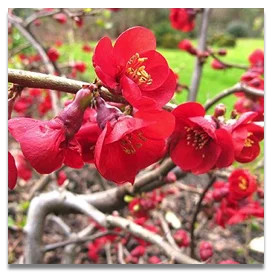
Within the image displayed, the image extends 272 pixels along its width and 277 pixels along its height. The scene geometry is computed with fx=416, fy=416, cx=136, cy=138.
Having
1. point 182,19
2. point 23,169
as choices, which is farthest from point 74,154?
point 23,169

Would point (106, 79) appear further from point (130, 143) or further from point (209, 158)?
point (209, 158)

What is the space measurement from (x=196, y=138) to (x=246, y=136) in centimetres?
8

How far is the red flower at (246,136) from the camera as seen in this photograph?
672 millimetres

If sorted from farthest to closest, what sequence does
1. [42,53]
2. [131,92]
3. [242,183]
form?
[42,53], [242,183], [131,92]

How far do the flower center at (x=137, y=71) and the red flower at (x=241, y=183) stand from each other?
0.64 metres

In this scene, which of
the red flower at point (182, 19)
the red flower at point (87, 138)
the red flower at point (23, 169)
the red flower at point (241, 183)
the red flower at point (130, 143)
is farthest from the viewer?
the red flower at point (23, 169)

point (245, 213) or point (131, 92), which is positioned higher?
point (131, 92)

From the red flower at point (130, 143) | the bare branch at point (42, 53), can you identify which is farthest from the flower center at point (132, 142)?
the bare branch at point (42, 53)

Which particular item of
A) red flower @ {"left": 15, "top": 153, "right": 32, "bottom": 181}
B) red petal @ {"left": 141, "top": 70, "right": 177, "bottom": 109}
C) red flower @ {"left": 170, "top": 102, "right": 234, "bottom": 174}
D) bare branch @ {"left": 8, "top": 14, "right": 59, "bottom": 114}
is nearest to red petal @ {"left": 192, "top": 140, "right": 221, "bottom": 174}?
red flower @ {"left": 170, "top": 102, "right": 234, "bottom": 174}

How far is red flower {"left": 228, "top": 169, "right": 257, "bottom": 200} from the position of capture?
3.70 feet

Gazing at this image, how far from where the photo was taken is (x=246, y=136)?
0.68m

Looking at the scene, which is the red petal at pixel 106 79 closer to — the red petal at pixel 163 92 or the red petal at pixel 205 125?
the red petal at pixel 163 92

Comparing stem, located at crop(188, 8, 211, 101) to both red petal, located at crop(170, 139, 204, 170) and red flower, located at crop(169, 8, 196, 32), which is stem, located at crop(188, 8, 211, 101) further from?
red petal, located at crop(170, 139, 204, 170)

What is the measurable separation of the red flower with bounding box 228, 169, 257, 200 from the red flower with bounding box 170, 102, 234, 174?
46 centimetres
